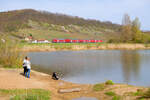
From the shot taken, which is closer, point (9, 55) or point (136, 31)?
point (9, 55)

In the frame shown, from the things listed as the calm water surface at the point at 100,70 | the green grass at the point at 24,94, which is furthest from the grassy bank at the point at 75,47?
the green grass at the point at 24,94

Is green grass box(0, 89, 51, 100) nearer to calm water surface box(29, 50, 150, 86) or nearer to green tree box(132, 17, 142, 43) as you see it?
calm water surface box(29, 50, 150, 86)

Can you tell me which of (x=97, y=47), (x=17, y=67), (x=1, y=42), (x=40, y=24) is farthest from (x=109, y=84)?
(x=40, y=24)

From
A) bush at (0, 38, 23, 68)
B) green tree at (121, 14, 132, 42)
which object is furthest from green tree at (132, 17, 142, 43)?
bush at (0, 38, 23, 68)

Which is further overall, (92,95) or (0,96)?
(92,95)

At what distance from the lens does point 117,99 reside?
35.6 feet

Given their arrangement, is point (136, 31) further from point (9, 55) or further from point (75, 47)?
point (9, 55)

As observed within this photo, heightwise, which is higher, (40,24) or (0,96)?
(40,24)

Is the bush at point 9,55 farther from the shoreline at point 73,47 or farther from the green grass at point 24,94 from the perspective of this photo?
the shoreline at point 73,47

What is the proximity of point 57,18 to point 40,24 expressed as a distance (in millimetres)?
38226

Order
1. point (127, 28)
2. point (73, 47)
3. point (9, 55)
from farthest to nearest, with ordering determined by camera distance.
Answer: point (127, 28) < point (73, 47) < point (9, 55)

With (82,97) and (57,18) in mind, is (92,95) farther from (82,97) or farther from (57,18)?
(57,18)

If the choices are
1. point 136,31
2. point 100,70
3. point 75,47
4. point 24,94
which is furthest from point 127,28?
point 24,94

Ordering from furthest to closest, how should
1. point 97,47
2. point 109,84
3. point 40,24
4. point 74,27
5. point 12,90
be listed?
point 74,27 < point 40,24 < point 97,47 < point 109,84 < point 12,90
